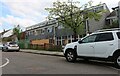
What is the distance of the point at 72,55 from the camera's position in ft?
46.0

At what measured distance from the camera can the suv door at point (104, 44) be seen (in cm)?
1163

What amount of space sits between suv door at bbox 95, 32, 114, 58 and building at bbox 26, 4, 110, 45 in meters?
28.0

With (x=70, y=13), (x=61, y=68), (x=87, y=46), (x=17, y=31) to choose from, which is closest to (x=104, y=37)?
(x=87, y=46)

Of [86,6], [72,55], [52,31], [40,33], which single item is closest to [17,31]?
[40,33]

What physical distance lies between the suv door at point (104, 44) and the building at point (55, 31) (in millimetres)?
27995

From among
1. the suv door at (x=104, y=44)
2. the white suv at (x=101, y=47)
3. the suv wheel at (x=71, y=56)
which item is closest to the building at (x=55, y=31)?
the suv wheel at (x=71, y=56)

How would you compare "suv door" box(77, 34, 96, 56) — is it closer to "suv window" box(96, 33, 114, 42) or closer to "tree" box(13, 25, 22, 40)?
"suv window" box(96, 33, 114, 42)

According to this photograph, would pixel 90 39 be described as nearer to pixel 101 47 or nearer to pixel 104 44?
pixel 101 47

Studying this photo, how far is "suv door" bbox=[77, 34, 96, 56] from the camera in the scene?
41.3 ft

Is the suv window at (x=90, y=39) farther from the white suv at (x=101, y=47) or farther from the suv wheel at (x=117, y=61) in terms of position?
the suv wheel at (x=117, y=61)

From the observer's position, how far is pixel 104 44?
11.8 metres

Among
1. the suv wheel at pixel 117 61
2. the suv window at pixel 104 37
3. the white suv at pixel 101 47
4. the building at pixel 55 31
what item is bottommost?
the suv wheel at pixel 117 61

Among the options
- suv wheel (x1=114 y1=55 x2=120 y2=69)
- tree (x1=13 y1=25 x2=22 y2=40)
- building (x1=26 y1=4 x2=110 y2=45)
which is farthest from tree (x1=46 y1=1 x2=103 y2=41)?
tree (x1=13 y1=25 x2=22 y2=40)

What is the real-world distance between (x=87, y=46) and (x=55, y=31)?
127ft
